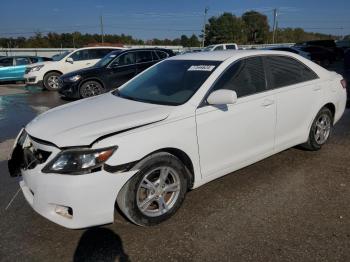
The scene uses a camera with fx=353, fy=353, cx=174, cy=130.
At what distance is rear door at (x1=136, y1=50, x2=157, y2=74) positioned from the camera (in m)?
12.0

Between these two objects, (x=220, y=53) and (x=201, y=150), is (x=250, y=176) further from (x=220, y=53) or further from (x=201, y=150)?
(x=220, y=53)

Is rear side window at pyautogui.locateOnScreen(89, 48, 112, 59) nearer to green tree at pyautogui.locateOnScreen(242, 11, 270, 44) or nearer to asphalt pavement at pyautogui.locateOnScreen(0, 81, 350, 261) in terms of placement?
asphalt pavement at pyautogui.locateOnScreen(0, 81, 350, 261)

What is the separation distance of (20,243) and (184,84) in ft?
7.48

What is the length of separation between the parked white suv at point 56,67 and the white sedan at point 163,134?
1085 cm

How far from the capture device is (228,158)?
3838mm

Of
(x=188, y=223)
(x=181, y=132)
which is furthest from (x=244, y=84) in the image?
(x=188, y=223)

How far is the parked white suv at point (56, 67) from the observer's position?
47.5ft

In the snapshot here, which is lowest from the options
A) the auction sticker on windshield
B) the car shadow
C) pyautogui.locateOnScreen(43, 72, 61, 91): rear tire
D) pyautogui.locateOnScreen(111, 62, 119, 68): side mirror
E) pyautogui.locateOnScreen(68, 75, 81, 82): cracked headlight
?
the car shadow

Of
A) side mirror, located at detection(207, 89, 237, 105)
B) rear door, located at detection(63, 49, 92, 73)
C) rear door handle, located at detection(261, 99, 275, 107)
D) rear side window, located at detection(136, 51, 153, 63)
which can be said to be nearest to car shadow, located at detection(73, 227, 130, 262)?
side mirror, located at detection(207, 89, 237, 105)

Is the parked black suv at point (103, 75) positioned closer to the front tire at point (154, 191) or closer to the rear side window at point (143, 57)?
the rear side window at point (143, 57)

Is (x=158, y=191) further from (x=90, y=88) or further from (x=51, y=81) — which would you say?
(x=51, y=81)

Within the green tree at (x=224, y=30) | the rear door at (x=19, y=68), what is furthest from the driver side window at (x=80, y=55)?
the green tree at (x=224, y=30)

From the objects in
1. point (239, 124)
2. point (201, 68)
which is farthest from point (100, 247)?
point (201, 68)

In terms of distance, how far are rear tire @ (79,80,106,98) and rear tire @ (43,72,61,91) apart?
13.8 feet
